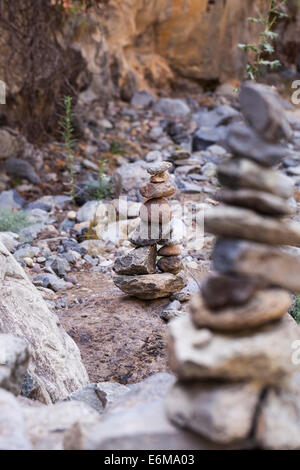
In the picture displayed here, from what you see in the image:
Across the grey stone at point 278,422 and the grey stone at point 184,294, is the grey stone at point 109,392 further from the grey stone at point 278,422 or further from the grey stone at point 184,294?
the grey stone at point 184,294

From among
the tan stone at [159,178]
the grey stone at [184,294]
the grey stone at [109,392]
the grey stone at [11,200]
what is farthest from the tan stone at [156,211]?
the grey stone at [11,200]

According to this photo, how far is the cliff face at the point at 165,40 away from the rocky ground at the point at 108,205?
22.0 inches

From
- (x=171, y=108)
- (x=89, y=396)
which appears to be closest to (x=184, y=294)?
(x=89, y=396)

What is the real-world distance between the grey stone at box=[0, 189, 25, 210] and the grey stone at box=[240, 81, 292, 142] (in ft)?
18.8

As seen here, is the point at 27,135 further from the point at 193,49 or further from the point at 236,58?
the point at 236,58

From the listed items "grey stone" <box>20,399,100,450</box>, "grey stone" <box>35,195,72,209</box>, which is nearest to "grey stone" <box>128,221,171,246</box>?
"grey stone" <box>20,399,100,450</box>

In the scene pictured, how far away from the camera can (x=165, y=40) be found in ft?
39.8

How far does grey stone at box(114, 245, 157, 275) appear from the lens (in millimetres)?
4590

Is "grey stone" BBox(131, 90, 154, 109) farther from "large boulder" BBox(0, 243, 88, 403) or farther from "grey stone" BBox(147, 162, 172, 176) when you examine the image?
"large boulder" BBox(0, 243, 88, 403)

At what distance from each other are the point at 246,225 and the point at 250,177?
0.19 metres

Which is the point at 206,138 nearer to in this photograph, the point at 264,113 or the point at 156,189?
the point at 156,189

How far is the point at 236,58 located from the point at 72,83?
501 centimetres

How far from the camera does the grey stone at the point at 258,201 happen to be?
6.82 feet

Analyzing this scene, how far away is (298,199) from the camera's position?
25.2ft
